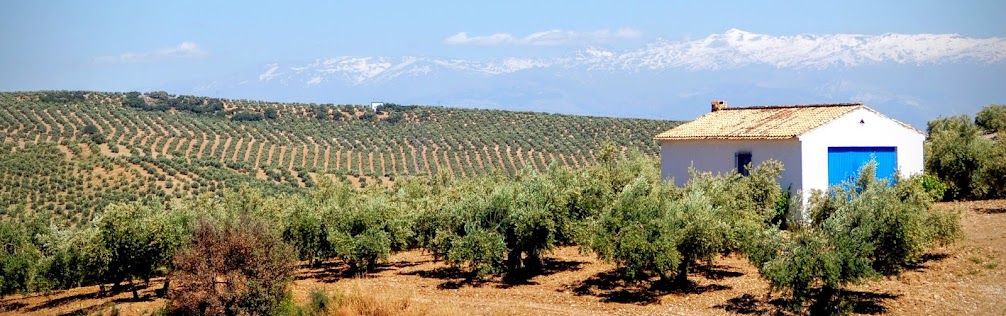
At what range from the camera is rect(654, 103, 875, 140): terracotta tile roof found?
99.6 feet

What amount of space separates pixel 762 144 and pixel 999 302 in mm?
13979

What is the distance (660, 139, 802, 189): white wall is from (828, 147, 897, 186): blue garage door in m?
1.36

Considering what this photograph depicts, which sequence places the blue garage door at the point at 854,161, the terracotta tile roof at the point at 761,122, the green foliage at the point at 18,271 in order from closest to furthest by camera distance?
the blue garage door at the point at 854,161 → the terracotta tile roof at the point at 761,122 → the green foliage at the point at 18,271

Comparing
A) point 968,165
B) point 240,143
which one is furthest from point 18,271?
point 240,143

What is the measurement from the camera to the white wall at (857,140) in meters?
29.2

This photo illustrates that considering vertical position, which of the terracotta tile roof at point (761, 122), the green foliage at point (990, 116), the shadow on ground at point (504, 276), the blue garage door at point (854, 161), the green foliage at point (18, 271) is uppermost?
the green foliage at point (990, 116)

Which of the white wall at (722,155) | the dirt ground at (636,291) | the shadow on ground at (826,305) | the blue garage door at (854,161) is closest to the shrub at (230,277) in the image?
the dirt ground at (636,291)

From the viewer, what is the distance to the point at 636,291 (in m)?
21.8

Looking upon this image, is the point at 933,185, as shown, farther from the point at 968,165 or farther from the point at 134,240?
the point at 134,240

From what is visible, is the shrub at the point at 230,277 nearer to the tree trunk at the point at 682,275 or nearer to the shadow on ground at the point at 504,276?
the shadow on ground at the point at 504,276

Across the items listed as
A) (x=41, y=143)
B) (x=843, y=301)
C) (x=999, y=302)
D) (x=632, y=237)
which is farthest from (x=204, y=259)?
(x=41, y=143)

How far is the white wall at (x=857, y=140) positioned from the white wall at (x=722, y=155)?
472 mm

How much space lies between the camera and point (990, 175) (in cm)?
3138

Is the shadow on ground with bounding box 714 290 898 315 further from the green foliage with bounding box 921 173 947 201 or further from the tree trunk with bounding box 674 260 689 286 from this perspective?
the green foliage with bounding box 921 173 947 201
